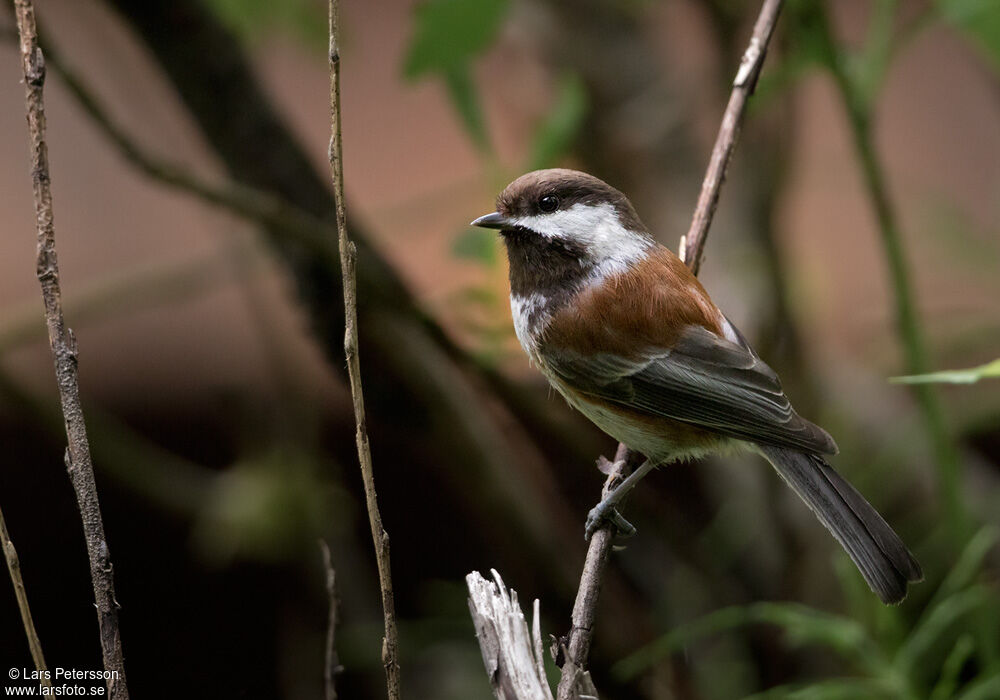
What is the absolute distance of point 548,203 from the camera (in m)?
2.35

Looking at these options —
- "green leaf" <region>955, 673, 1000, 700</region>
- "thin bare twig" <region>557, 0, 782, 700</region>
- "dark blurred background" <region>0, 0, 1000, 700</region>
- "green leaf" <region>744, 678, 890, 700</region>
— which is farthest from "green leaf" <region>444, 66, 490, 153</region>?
"green leaf" <region>955, 673, 1000, 700</region>

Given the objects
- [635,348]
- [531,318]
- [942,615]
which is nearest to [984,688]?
[942,615]

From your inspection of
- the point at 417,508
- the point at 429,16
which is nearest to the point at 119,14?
the point at 429,16

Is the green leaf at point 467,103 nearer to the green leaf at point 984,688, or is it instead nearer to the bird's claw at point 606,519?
the bird's claw at point 606,519

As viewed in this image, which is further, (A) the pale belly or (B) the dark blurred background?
(B) the dark blurred background

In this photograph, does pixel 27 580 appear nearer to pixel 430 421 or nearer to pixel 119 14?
pixel 430 421

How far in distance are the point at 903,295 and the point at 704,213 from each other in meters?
0.53

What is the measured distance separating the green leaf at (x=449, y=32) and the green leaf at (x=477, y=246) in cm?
51

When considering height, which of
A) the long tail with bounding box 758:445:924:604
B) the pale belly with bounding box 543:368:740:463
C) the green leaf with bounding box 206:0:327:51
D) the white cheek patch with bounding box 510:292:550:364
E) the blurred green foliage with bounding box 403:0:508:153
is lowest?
the long tail with bounding box 758:445:924:604

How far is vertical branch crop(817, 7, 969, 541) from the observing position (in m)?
2.28

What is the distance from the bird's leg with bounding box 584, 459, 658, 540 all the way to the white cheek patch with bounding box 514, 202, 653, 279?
0.45 meters

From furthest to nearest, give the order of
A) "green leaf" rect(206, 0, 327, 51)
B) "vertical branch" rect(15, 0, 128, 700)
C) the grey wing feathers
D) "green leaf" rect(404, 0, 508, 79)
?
"green leaf" rect(206, 0, 327, 51)
the grey wing feathers
"green leaf" rect(404, 0, 508, 79)
"vertical branch" rect(15, 0, 128, 700)

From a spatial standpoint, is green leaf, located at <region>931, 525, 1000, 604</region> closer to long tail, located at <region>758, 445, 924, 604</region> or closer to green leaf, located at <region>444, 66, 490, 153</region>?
long tail, located at <region>758, 445, 924, 604</region>

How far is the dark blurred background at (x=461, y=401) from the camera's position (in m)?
2.50
